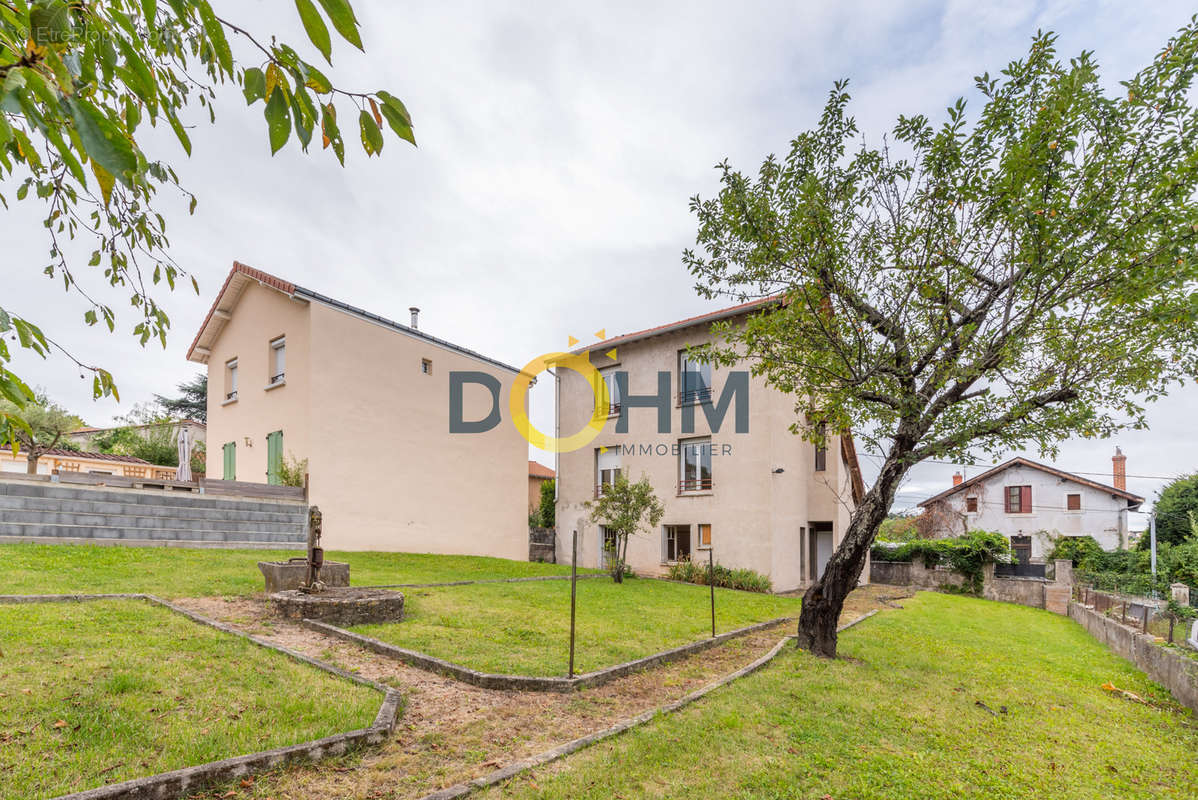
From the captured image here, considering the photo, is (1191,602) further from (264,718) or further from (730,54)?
(264,718)

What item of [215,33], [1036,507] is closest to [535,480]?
[215,33]

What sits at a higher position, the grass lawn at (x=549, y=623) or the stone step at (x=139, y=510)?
the stone step at (x=139, y=510)

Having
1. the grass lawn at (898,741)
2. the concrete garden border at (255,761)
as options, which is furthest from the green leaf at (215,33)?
the grass lawn at (898,741)

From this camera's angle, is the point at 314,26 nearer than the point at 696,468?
Yes

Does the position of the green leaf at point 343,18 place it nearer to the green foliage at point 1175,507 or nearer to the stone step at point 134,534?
the stone step at point 134,534

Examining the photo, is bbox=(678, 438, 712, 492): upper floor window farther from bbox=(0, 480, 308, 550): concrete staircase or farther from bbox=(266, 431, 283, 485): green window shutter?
bbox=(266, 431, 283, 485): green window shutter

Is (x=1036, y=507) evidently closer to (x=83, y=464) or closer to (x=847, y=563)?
(x=847, y=563)

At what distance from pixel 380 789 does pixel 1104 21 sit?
1028 cm

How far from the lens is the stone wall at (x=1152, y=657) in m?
6.76

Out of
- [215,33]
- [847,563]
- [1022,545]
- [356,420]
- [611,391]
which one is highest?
[611,391]

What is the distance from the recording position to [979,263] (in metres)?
7.16

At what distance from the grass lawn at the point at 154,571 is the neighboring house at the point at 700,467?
21.5 feet

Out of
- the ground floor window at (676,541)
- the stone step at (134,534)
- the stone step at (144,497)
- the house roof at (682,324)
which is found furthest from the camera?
the ground floor window at (676,541)

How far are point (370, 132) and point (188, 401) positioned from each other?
34.5 meters
